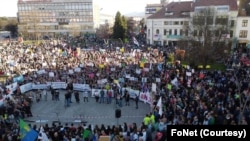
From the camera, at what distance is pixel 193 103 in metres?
16.1

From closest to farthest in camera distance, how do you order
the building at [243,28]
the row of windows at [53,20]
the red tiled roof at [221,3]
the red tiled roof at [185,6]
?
the building at [243,28]
the red tiled roof at [221,3]
the red tiled roof at [185,6]
the row of windows at [53,20]

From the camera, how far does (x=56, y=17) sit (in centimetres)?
9531

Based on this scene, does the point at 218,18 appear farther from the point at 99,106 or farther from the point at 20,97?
the point at 20,97

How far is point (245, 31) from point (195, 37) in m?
17.7

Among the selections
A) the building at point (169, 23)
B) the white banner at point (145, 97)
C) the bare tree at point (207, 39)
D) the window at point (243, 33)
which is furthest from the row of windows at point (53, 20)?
the white banner at point (145, 97)


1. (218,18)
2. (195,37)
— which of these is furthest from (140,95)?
(218,18)

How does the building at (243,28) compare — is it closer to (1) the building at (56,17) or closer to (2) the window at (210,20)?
(2) the window at (210,20)

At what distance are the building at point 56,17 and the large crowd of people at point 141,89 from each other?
57686mm

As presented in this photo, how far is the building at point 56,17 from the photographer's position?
9281 cm

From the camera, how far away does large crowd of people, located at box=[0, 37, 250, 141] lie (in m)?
13.3

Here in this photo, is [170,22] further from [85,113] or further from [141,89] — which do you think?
[85,113]

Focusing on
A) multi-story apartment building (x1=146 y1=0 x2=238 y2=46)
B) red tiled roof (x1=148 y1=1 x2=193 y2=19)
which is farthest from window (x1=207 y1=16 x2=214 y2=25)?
red tiled roof (x1=148 y1=1 x2=193 y2=19)

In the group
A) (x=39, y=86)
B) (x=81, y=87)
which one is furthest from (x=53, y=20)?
(x=81, y=87)

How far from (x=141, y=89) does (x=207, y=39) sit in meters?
16.8
